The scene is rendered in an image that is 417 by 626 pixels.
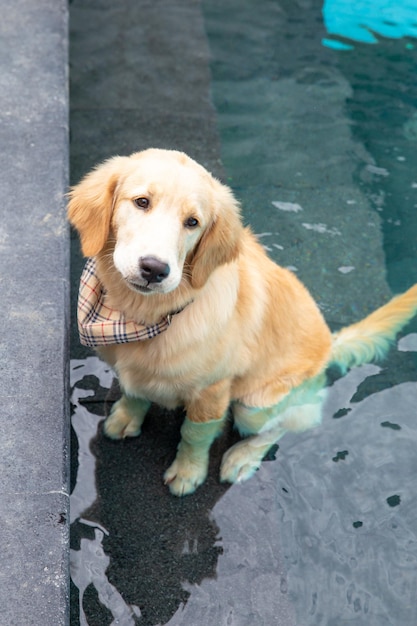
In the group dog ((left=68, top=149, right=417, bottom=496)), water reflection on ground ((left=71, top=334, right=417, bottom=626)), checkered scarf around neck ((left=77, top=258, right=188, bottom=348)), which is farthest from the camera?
water reflection on ground ((left=71, top=334, right=417, bottom=626))

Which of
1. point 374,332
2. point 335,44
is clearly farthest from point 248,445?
point 335,44

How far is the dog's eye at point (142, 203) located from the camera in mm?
2467

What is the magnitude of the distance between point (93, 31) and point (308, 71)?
1.74m

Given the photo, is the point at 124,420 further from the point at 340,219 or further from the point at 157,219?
the point at 340,219

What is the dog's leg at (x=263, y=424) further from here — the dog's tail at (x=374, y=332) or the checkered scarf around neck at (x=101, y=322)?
the checkered scarf around neck at (x=101, y=322)

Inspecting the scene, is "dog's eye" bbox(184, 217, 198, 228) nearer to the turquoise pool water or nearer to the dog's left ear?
the dog's left ear

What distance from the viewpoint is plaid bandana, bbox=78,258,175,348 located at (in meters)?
2.76

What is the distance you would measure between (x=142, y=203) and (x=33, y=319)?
33.3 inches

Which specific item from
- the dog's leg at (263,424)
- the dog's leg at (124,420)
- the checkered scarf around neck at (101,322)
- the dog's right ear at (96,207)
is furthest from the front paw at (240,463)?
the dog's right ear at (96,207)

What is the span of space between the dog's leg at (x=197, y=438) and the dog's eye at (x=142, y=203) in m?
0.87

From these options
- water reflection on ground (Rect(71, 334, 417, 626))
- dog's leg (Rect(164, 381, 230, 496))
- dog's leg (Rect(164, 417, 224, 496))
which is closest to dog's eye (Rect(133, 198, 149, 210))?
dog's leg (Rect(164, 381, 230, 496))

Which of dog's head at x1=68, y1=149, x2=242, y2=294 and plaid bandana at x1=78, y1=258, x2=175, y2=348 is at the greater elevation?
dog's head at x1=68, y1=149, x2=242, y2=294

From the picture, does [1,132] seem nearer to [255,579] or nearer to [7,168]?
[7,168]

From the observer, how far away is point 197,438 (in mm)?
3236
